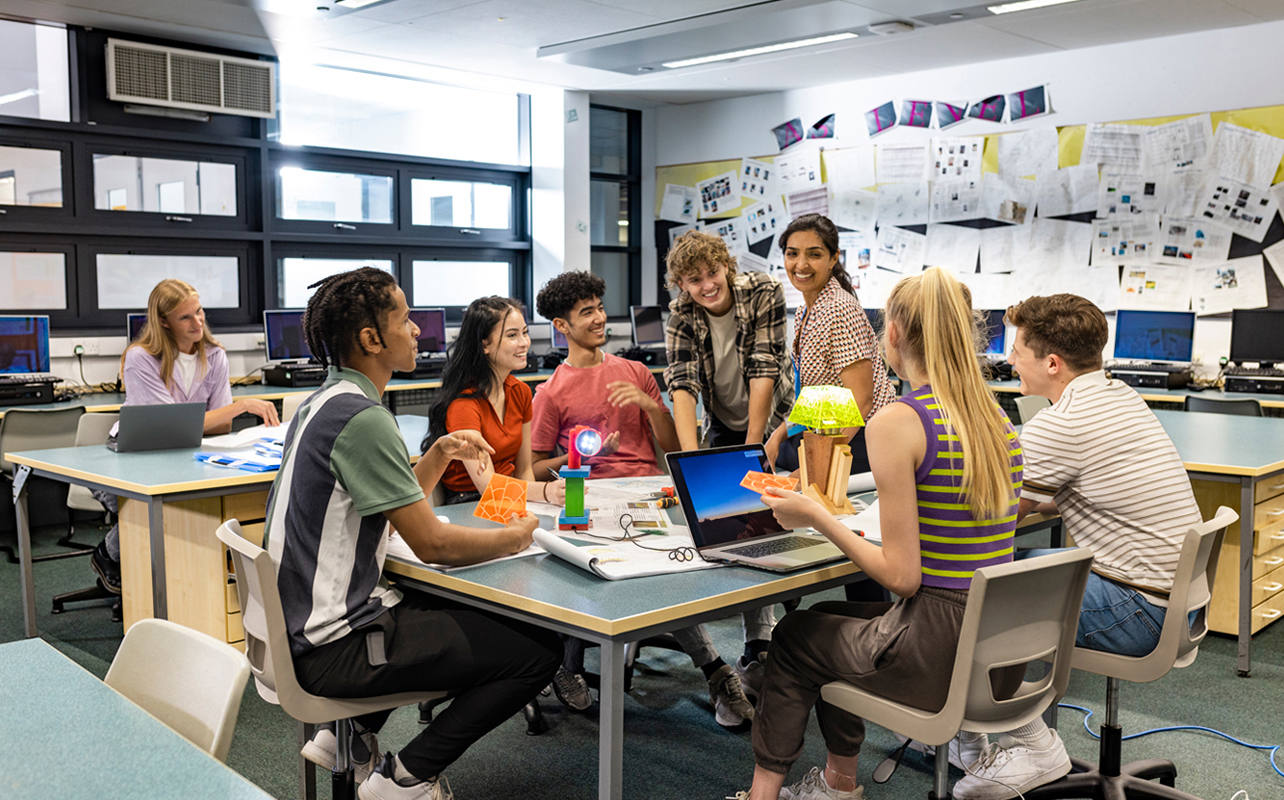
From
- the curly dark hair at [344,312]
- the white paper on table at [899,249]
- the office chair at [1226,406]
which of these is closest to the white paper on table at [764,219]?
the white paper on table at [899,249]

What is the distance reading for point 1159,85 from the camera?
19.1 ft

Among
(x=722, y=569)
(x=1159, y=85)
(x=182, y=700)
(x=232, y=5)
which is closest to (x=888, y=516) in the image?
(x=722, y=569)

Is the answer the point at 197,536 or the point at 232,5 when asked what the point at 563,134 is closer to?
the point at 232,5

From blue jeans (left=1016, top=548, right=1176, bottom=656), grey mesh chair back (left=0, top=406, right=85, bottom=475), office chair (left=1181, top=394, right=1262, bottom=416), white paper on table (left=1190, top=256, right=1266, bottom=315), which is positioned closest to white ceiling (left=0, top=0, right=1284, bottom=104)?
white paper on table (left=1190, top=256, right=1266, bottom=315)

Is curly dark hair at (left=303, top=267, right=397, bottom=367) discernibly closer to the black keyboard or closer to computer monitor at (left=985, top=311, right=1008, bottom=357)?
the black keyboard

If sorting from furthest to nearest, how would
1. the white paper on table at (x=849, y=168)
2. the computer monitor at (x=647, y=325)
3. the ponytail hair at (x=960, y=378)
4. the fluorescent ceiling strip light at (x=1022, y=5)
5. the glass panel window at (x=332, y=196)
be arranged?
the computer monitor at (x=647, y=325)
the white paper on table at (x=849, y=168)
the glass panel window at (x=332, y=196)
the fluorescent ceiling strip light at (x=1022, y=5)
the ponytail hair at (x=960, y=378)

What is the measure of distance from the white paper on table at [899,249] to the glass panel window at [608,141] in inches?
90.5

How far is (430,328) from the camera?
6512mm

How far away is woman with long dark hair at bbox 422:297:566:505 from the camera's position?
108 inches

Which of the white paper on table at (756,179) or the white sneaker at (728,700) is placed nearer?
the white sneaker at (728,700)

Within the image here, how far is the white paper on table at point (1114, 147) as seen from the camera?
5941 millimetres

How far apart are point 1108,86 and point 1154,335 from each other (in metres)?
1.51

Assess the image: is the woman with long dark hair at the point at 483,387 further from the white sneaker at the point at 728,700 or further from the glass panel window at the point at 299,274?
the glass panel window at the point at 299,274

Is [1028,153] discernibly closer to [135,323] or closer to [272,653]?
[135,323]
